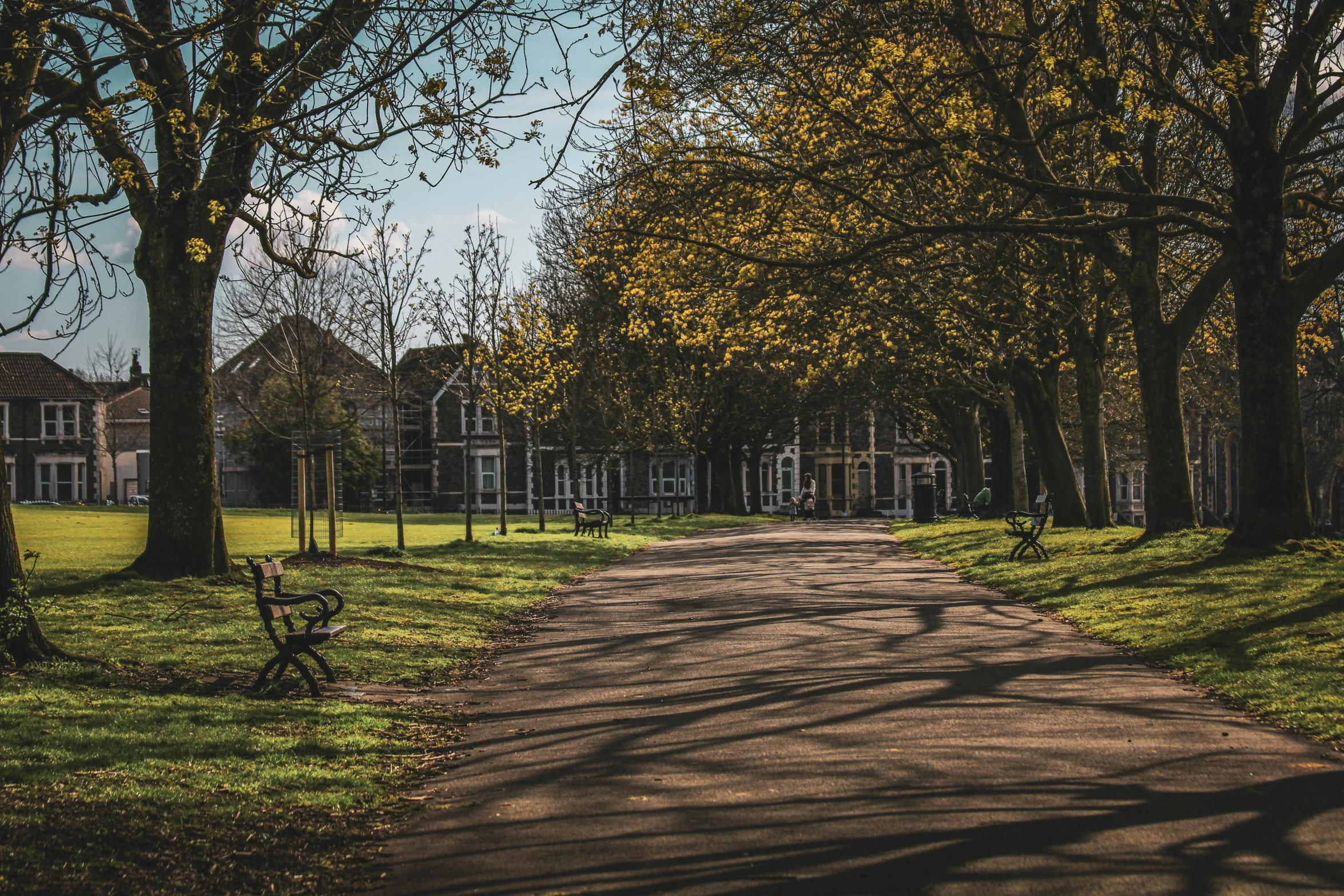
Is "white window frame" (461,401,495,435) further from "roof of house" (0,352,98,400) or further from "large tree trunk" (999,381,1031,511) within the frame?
"large tree trunk" (999,381,1031,511)

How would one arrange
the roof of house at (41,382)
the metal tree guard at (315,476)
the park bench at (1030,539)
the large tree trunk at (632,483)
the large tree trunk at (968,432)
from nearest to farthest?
1. the park bench at (1030,539)
2. the metal tree guard at (315,476)
3. the large tree trunk at (968,432)
4. the large tree trunk at (632,483)
5. the roof of house at (41,382)

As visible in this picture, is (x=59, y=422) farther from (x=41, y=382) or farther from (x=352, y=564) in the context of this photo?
(x=352, y=564)

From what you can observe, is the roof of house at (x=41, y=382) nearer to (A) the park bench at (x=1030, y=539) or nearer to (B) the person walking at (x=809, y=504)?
(B) the person walking at (x=809, y=504)

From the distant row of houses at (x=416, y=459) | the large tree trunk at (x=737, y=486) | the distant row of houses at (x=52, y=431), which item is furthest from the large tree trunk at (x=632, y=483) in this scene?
Result: the distant row of houses at (x=52, y=431)

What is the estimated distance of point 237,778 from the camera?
6.44 meters

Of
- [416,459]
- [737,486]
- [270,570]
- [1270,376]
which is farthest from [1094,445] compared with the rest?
[416,459]

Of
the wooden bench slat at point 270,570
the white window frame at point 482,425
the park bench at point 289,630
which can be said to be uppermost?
the white window frame at point 482,425

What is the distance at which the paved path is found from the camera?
4840 millimetres

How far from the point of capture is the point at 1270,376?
50.3 feet

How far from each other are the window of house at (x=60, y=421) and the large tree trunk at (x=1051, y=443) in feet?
201

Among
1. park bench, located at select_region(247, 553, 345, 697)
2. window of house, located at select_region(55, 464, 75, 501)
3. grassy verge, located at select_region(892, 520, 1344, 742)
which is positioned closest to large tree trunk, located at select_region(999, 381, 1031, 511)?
grassy verge, located at select_region(892, 520, 1344, 742)

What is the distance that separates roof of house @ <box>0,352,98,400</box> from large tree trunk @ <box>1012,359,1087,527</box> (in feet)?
199

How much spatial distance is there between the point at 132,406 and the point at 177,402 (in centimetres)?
7713

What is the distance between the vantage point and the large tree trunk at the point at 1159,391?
736 inches
